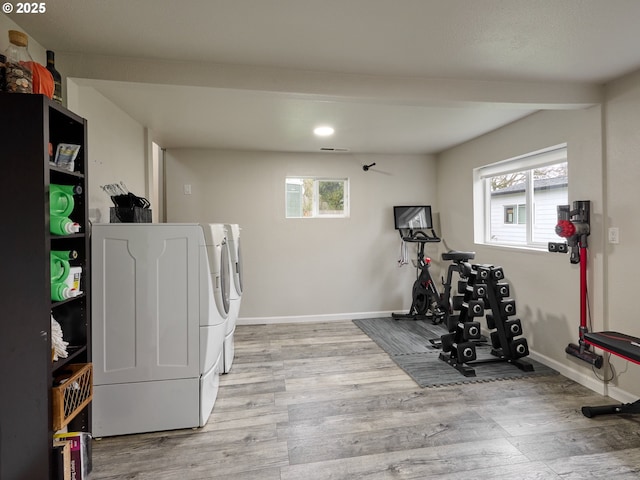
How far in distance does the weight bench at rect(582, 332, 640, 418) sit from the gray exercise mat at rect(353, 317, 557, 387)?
0.67m

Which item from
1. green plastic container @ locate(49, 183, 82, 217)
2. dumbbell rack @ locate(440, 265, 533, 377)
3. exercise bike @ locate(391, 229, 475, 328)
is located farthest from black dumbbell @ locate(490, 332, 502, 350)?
green plastic container @ locate(49, 183, 82, 217)

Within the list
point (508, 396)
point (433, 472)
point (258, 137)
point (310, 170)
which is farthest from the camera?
point (310, 170)

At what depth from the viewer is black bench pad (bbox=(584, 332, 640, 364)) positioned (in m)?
2.03

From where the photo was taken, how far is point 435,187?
16.7ft

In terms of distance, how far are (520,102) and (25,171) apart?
306 centimetres

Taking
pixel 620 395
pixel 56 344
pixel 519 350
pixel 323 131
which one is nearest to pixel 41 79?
pixel 56 344

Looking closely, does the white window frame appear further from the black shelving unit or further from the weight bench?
the black shelving unit

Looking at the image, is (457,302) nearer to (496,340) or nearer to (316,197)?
(496,340)

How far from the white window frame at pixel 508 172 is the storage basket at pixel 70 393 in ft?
12.6

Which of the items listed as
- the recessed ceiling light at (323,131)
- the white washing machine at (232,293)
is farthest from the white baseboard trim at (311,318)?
the recessed ceiling light at (323,131)

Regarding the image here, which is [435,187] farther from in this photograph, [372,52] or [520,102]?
[372,52]

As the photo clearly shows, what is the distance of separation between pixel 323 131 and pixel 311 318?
2582 mm

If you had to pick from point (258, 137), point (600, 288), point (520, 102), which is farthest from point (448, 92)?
point (258, 137)

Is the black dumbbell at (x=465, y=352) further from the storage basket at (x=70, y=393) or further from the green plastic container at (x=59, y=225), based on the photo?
the green plastic container at (x=59, y=225)
